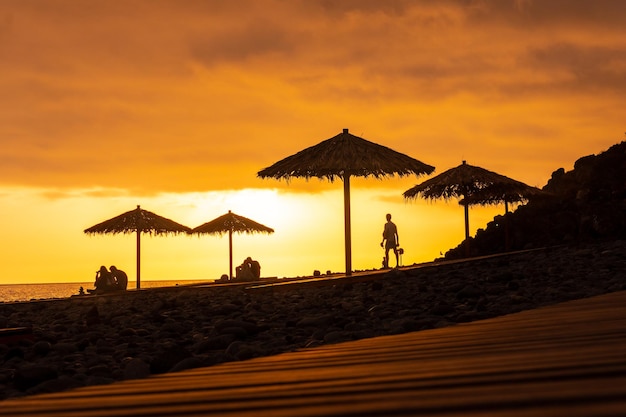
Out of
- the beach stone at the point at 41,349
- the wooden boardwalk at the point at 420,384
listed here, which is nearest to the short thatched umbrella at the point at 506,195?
the beach stone at the point at 41,349

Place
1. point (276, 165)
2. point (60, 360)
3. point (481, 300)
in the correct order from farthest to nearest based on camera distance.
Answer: point (276, 165), point (481, 300), point (60, 360)

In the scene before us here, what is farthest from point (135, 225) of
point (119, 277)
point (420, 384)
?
point (420, 384)

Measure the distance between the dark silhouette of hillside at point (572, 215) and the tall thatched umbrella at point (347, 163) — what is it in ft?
37.3

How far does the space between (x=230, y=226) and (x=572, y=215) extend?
1191cm

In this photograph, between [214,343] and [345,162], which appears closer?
[214,343]

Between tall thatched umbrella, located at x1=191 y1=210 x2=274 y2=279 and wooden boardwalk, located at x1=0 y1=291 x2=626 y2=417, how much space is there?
75.5 ft

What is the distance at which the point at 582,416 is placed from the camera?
0.94 meters

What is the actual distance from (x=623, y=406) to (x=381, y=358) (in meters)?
1.63

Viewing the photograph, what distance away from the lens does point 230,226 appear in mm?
25891

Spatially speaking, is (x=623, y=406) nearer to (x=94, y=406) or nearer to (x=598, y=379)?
(x=598, y=379)

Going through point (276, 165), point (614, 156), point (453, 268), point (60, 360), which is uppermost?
point (614, 156)

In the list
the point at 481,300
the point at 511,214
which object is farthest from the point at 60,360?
the point at 511,214

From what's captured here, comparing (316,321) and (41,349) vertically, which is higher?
(316,321)

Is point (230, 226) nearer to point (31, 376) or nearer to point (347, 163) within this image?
point (347, 163)
